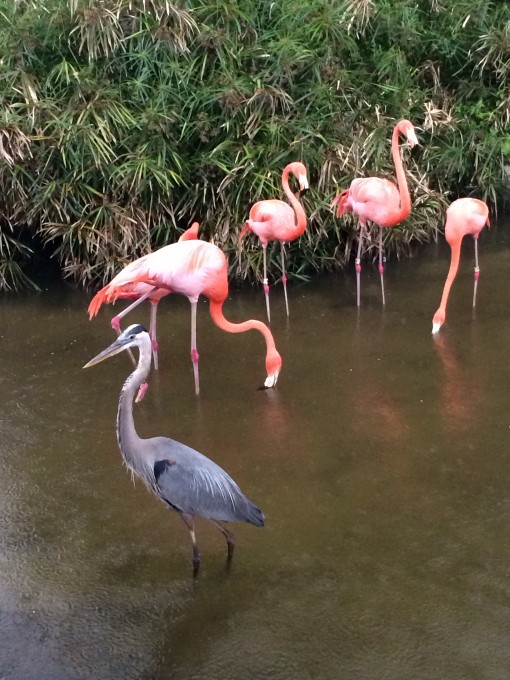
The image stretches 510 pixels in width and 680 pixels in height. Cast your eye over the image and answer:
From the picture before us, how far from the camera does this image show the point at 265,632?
9.53 ft

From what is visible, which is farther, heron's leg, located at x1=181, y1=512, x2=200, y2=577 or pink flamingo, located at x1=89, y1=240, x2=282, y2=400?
pink flamingo, located at x1=89, y1=240, x2=282, y2=400

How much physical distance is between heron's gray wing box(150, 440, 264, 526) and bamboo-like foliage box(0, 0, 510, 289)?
351 centimetres

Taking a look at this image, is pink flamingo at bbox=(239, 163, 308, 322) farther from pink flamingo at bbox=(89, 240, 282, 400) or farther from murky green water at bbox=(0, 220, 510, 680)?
pink flamingo at bbox=(89, 240, 282, 400)

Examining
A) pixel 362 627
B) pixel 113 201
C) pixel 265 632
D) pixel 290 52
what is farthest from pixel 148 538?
pixel 290 52

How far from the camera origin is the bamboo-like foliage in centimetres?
634

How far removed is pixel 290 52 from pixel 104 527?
4.30 meters

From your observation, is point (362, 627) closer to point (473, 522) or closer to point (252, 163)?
point (473, 522)

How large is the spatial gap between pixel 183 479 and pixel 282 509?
2.31ft

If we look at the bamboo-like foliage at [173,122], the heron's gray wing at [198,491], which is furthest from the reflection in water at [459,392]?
the bamboo-like foliage at [173,122]

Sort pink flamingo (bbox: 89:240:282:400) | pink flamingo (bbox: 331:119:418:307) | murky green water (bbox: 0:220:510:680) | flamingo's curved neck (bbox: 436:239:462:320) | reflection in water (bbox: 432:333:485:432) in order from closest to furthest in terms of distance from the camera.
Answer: murky green water (bbox: 0:220:510:680) < reflection in water (bbox: 432:333:485:432) < pink flamingo (bbox: 89:240:282:400) < flamingo's curved neck (bbox: 436:239:462:320) < pink flamingo (bbox: 331:119:418:307)

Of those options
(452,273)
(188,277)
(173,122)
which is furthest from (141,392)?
(173,122)

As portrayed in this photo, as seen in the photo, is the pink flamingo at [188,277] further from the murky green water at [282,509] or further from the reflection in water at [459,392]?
the reflection in water at [459,392]

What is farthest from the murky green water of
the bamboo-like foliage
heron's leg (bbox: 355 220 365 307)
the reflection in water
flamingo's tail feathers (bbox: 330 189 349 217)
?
the bamboo-like foliage

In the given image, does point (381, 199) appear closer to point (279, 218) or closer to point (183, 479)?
point (279, 218)
